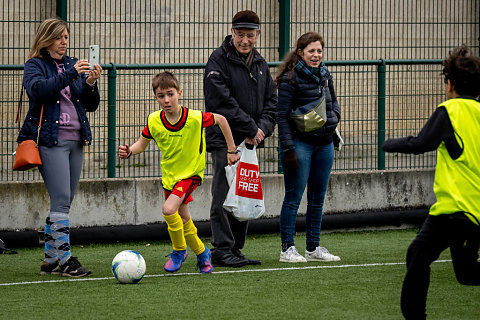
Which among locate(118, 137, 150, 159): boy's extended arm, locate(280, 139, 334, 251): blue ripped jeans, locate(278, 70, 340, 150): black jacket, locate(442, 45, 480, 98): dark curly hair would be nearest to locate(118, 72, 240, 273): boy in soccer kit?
locate(118, 137, 150, 159): boy's extended arm

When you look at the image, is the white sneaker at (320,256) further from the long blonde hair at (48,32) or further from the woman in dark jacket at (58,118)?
the long blonde hair at (48,32)

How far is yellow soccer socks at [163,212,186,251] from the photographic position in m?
7.72

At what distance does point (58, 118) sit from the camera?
305 inches

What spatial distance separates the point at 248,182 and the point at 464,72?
311 cm

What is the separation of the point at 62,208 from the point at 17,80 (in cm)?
296

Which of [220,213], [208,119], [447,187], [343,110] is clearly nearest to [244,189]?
[220,213]

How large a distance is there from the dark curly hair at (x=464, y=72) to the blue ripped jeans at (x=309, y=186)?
2869mm

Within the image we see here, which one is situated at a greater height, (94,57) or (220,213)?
(94,57)

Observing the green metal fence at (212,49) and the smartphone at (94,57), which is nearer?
the smartphone at (94,57)

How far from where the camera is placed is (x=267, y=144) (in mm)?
11219

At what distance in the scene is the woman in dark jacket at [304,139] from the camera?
8305 mm

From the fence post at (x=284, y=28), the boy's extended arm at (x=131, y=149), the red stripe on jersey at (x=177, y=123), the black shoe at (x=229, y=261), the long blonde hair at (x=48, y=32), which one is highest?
the fence post at (x=284, y=28)

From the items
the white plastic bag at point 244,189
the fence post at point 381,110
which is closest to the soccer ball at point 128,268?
the white plastic bag at point 244,189

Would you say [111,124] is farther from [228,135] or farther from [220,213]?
[228,135]
